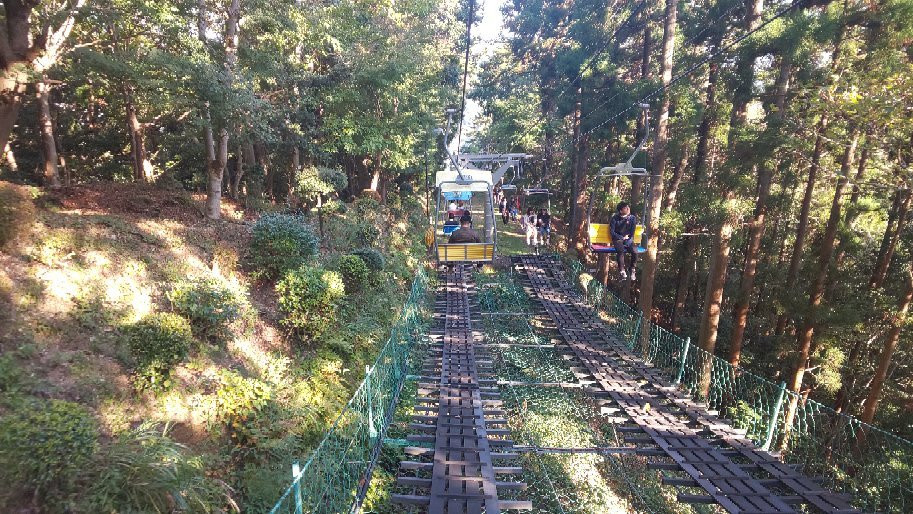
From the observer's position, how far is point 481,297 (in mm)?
13773

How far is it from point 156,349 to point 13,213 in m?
3.34

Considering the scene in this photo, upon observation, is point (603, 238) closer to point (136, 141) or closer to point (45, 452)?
point (45, 452)

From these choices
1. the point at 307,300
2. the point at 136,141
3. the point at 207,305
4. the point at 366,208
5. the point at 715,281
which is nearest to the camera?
the point at 207,305

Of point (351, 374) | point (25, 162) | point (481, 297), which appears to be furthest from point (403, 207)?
point (351, 374)

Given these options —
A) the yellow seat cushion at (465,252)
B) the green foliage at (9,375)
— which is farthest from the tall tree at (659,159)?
the green foliage at (9,375)

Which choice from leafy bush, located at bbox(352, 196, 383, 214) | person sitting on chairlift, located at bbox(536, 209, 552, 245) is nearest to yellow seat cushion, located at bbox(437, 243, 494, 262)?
leafy bush, located at bbox(352, 196, 383, 214)

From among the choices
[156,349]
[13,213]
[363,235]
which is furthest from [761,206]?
[13,213]

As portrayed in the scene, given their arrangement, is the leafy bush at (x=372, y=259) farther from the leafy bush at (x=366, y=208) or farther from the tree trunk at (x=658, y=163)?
the tree trunk at (x=658, y=163)

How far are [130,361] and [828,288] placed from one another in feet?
50.3

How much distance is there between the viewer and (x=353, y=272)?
33.4 ft

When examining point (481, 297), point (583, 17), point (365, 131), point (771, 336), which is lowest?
point (771, 336)

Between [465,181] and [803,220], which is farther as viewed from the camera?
[803,220]

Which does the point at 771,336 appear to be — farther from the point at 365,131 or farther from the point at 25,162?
the point at 25,162

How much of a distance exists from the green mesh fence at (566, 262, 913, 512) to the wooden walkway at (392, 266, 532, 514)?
3.42 meters
